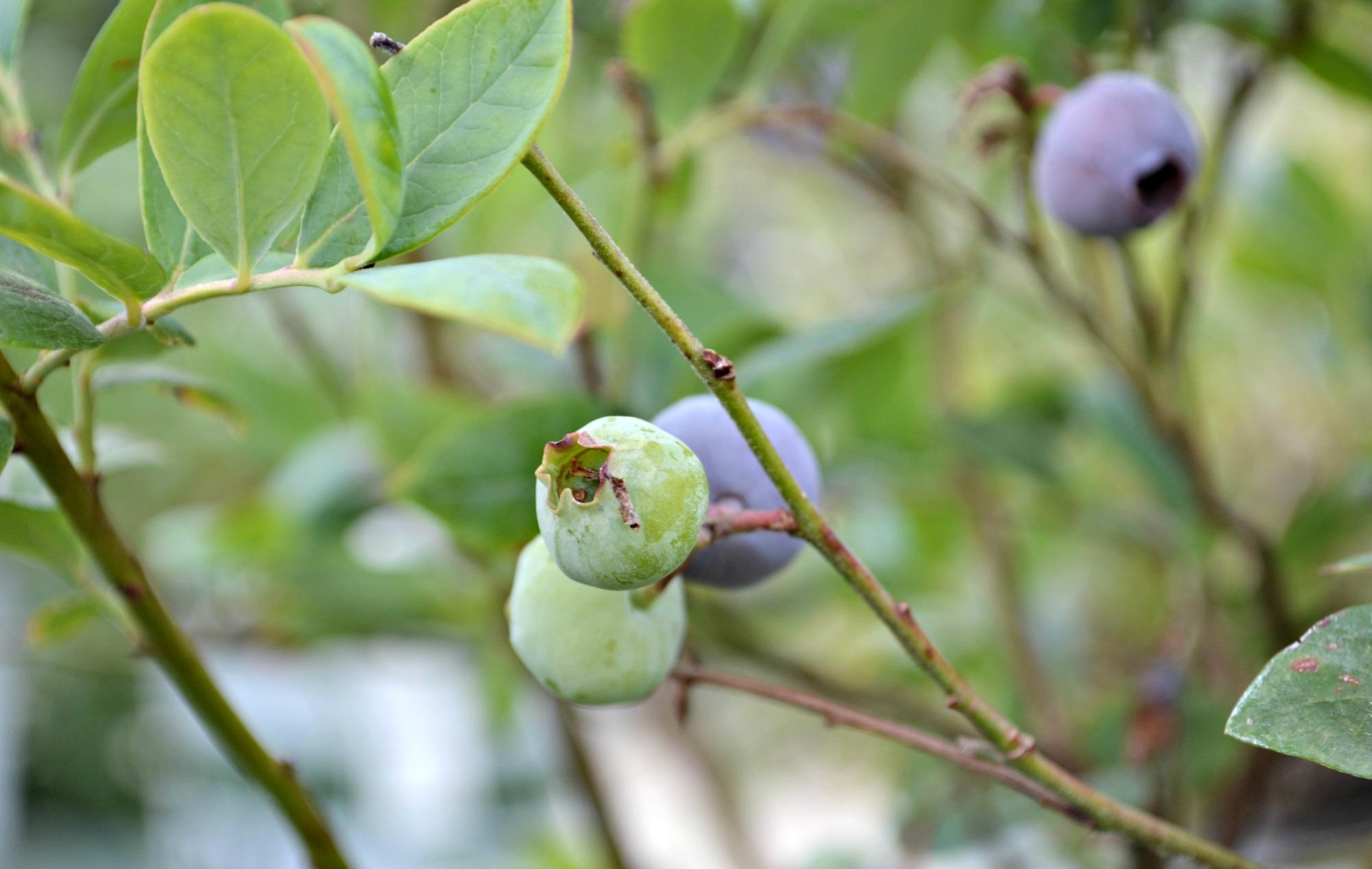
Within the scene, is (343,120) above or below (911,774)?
above

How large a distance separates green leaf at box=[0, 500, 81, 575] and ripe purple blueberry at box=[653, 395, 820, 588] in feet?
0.90

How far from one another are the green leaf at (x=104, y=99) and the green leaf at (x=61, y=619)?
212 millimetres

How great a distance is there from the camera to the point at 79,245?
0.97ft

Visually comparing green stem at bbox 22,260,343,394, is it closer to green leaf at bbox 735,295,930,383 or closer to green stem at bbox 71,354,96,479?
green stem at bbox 71,354,96,479

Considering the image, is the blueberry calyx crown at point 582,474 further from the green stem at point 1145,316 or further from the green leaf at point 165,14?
the green stem at point 1145,316

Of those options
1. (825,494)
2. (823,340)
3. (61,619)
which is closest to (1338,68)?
(823,340)

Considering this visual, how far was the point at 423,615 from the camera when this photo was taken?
40.3 inches

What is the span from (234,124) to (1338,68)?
666 mm

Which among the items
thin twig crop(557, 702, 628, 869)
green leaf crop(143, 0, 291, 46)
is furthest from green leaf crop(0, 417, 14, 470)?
thin twig crop(557, 702, 628, 869)

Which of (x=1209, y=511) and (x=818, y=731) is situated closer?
(x=1209, y=511)

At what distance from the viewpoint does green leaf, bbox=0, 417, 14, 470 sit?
0.34m

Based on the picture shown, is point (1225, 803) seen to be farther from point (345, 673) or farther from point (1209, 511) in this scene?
point (345, 673)

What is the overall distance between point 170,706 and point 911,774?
1.19 m

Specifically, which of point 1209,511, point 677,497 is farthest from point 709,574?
point 1209,511
